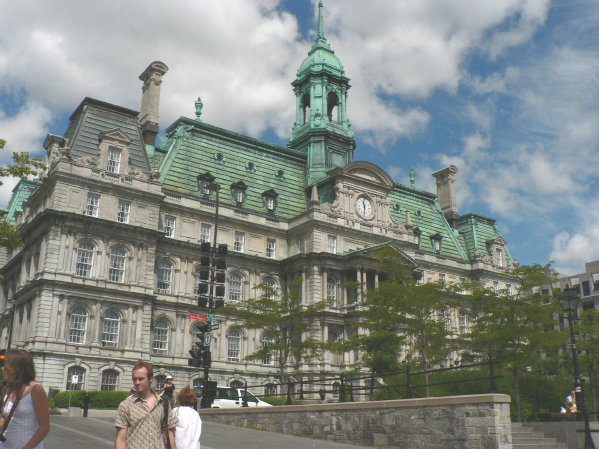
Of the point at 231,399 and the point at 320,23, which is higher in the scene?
the point at 320,23

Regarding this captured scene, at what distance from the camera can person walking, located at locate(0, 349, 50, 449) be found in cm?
718

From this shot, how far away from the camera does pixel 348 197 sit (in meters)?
62.8

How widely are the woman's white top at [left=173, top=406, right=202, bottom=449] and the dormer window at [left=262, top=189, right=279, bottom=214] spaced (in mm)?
52895

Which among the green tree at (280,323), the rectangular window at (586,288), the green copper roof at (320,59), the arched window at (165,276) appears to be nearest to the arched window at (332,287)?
the green tree at (280,323)

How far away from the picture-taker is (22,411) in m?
7.21

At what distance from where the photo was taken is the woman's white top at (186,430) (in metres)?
9.52

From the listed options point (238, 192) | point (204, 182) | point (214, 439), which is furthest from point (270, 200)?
point (214, 439)

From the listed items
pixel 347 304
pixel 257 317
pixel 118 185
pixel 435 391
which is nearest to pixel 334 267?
pixel 347 304

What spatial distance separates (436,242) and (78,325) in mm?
42918

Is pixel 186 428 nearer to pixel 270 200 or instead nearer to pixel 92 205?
pixel 92 205

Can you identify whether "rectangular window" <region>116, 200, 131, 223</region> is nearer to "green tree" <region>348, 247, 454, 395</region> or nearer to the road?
"green tree" <region>348, 247, 454, 395</region>

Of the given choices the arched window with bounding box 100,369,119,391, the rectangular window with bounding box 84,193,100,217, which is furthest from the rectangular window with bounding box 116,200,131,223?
the arched window with bounding box 100,369,119,391

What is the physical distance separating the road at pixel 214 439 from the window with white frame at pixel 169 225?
28459 mm

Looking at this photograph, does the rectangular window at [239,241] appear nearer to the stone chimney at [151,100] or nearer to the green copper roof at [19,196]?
the stone chimney at [151,100]
